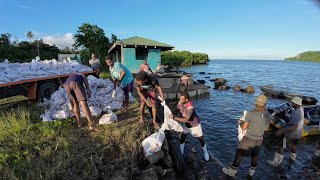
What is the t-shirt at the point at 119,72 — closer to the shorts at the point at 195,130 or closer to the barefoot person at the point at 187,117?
the barefoot person at the point at 187,117

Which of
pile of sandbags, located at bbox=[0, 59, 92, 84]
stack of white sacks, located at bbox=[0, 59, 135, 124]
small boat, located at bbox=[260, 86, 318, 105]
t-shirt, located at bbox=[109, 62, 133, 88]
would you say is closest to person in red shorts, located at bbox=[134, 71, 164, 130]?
stack of white sacks, located at bbox=[0, 59, 135, 124]

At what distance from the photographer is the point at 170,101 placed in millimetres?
15875

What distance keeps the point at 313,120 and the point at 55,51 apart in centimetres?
4249

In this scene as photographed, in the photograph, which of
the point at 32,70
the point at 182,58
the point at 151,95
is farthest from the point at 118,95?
the point at 182,58

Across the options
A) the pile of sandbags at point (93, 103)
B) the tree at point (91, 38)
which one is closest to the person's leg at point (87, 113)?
the pile of sandbags at point (93, 103)

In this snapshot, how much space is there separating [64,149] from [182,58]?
194 feet

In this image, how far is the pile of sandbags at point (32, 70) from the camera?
8.98m

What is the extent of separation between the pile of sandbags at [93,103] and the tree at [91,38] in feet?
73.3

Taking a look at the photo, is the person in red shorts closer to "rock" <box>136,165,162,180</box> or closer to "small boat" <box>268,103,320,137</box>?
"rock" <box>136,165,162,180</box>

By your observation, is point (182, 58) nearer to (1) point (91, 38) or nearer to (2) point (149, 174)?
(1) point (91, 38)

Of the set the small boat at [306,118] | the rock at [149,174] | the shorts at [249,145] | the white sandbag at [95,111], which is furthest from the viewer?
the small boat at [306,118]

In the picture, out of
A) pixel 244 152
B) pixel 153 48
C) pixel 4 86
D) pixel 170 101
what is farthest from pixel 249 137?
pixel 153 48

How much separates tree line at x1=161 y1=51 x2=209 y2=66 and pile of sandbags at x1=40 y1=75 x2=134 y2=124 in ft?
152

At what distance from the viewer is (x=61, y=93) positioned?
8312 mm
